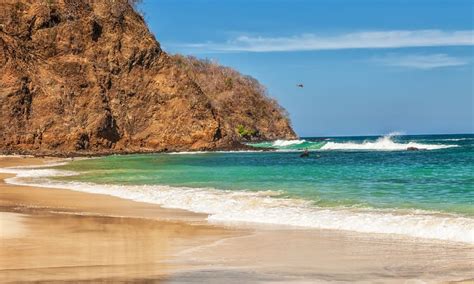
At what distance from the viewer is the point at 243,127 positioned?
406 ft

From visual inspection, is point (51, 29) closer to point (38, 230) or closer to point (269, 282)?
point (38, 230)

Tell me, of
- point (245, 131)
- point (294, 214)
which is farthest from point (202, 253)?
point (245, 131)

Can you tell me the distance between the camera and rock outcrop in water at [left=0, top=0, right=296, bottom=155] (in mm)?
60594

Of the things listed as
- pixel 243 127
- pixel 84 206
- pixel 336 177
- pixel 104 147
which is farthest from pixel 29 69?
pixel 243 127

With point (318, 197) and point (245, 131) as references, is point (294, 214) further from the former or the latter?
point (245, 131)

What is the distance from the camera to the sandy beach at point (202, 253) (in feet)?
26.6

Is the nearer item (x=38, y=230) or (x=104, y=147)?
(x=38, y=230)

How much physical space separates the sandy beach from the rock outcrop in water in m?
47.5

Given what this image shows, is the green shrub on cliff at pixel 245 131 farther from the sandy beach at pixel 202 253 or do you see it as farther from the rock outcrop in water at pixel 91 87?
the sandy beach at pixel 202 253

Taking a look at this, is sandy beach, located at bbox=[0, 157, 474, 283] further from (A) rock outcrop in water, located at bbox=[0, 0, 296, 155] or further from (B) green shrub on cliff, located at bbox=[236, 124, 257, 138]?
(B) green shrub on cliff, located at bbox=[236, 124, 257, 138]

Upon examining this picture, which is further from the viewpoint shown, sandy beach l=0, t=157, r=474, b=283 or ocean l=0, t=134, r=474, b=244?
ocean l=0, t=134, r=474, b=244

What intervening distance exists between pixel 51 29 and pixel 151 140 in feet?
49.5

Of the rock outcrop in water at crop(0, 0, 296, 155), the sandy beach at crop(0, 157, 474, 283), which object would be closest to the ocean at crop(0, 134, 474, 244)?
the sandy beach at crop(0, 157, 474, 283)

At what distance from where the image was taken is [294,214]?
48.6 ft
